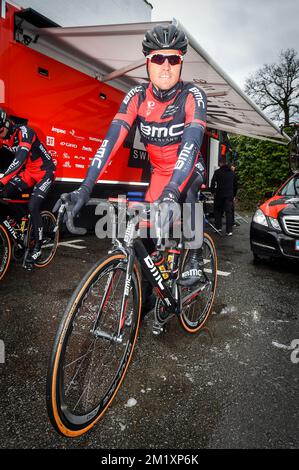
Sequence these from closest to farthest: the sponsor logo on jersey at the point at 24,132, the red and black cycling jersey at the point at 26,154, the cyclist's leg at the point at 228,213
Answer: the red and black cycling jersey at the point at 26,154
the sponsor logo on jersey at the point at 24,132
the cyclist's leg at the point at 228,213

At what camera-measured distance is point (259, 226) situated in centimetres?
534

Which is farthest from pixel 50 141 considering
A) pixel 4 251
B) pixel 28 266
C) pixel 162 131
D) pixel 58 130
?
pixel 162 131

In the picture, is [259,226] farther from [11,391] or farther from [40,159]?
[11,391]

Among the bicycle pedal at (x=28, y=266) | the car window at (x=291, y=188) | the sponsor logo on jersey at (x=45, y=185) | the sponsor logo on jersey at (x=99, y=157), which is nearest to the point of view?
the sponsor logo on jersey at (x=99, y=157)

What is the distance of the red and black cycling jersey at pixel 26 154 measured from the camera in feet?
13.7

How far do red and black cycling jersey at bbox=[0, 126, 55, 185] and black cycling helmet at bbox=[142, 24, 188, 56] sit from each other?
261 cm

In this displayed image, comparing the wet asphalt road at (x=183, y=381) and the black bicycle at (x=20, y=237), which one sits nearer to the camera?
the wet asphalt road at (x=183, y=381)

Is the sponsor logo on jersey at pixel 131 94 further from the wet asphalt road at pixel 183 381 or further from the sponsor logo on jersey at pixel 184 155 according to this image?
the wet asphalt road at pixel 183 381

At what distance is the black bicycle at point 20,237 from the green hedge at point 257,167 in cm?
1312

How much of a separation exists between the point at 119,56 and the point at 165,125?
4579 mm

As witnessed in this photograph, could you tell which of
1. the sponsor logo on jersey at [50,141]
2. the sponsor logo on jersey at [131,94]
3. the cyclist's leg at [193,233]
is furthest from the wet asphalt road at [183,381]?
the sponsor logo on jersey at [50,141]

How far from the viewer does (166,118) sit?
240cm

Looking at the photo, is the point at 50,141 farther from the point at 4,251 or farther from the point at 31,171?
the point at 4,251
